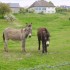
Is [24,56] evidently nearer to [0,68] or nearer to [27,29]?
[27,29]

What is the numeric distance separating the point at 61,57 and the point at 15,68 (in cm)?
412

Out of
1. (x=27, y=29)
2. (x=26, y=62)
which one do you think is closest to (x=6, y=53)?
(x=27, y=29)

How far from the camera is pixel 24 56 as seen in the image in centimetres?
1641

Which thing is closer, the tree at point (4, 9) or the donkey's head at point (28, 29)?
the donkey's head at point (28, 29)

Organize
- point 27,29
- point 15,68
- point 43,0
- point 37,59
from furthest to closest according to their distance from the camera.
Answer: point 43,0, point 27,29, point 37,59, point 15,68

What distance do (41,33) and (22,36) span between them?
48.6 inches

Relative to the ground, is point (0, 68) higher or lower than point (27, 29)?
lower

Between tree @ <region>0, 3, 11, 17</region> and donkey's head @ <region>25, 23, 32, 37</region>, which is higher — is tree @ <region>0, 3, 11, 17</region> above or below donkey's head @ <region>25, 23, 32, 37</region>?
below

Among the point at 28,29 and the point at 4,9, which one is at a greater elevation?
the point at 28,29

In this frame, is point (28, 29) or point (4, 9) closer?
point (28, 29)

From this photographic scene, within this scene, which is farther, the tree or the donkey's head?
the tree

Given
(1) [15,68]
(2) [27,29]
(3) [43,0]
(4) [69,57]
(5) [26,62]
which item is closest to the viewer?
(1) [15,68]

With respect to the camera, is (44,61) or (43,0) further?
(43,0)

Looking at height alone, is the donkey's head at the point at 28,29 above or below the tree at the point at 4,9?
above
